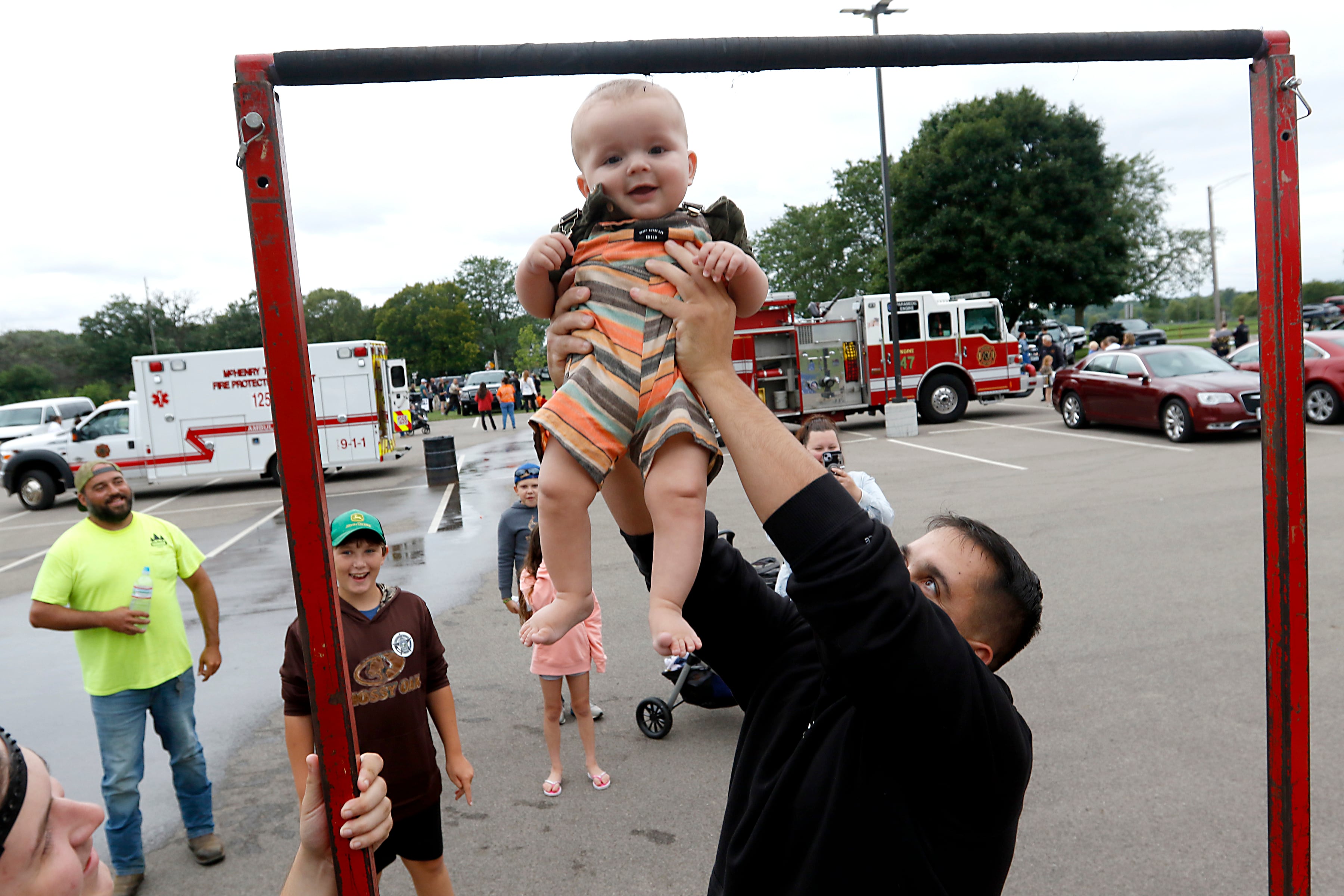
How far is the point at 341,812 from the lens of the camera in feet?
4.27

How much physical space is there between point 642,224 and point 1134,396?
16.1 metres

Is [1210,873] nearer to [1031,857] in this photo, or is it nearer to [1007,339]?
[1031,857]

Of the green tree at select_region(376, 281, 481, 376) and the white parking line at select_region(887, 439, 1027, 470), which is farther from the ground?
the green tree at select_region(376, 281, 481, 376)

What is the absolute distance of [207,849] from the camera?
4.11 metres

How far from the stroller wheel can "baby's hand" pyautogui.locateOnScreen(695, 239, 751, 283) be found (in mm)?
4045

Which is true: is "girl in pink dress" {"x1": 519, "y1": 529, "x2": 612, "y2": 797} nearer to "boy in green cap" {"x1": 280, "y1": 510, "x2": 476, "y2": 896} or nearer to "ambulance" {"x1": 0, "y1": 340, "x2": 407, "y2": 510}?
"boy in green cap" {"x1": 280, "y1": 510, "x2": 476, "y2": 896}

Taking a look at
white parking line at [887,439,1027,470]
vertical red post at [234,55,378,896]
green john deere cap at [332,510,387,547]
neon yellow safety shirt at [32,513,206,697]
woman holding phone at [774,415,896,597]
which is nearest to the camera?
vertical red post at [234,55,378,896]

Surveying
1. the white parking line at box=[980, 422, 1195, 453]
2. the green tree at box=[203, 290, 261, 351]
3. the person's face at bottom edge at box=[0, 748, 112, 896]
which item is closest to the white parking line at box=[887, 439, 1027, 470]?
the white parking line at box=[980, 422, 1195, 453]

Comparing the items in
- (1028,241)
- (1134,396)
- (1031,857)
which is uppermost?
(1028,241)

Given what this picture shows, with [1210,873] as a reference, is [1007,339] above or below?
above

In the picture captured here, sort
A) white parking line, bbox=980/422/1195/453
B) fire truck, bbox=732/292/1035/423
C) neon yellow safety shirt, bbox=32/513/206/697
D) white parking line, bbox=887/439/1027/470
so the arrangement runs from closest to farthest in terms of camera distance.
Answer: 1. neon yellow safety shirt, bbox=32/513/206/697
2. white parking line, bbox=887/439/1027/470
3. white parking line, bbox=980/422/1195/453
4. fire truck, bbox=732/292/1035/423

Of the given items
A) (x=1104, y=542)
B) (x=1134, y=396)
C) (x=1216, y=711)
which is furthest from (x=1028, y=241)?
(x=1216, y=711)

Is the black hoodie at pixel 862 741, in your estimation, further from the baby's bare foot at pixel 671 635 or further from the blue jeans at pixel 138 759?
the blue jeans at pixel 138 759

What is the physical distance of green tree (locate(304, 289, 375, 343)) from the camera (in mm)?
69562
